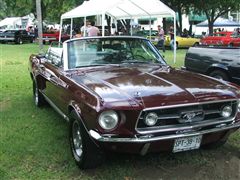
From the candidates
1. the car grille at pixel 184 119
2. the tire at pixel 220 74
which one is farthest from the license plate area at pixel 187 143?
the tire at pixel 220 74

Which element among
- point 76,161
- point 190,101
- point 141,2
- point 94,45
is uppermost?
point 141,2

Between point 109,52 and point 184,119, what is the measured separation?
205cm

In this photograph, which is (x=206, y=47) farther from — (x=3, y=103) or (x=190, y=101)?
(x=190, y=101)

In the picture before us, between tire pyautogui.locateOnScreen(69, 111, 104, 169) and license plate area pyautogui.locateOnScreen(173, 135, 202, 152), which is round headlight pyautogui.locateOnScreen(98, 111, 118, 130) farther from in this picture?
license plate area pyautogui.locateOnScreen(173, 135, 202, 152)

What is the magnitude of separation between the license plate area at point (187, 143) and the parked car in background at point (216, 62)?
4255mm

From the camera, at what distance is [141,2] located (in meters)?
18.0

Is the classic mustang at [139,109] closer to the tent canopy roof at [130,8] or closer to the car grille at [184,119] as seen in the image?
the car grille at [184,119]

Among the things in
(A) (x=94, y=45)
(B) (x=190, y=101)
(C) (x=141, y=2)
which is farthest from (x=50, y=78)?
(C) (x=141, y=2)

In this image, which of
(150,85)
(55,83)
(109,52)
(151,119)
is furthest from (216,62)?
(151,119)

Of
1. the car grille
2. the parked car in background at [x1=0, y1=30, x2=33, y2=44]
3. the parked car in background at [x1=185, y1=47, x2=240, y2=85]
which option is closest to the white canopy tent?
the parked car in background at [x1=185, y1=47, x2=240, y2=85]

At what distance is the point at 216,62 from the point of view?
8922mm

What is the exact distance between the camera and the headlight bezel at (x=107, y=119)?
4.09 metres

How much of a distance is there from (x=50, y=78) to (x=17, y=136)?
1.00 metres

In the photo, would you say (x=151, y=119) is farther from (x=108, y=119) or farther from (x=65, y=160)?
(x=65, y=160)
